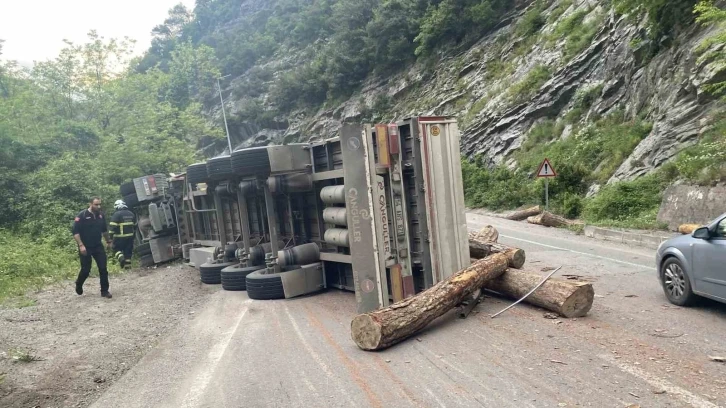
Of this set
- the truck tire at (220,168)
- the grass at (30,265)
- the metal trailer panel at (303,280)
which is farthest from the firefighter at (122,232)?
the metal trailer panel at (303,280)

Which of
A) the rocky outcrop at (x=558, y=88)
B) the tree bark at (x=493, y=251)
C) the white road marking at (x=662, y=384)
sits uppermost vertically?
the rocky outcrop at (x=558, y=88)

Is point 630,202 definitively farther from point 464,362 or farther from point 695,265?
point 464,362

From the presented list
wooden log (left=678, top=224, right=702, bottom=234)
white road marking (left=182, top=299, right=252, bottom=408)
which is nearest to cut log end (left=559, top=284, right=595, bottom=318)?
white road marking (left=182, top=299, right=252, bottom=408)

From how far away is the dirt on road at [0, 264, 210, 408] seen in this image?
5074mm

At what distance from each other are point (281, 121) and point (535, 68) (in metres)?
32.9

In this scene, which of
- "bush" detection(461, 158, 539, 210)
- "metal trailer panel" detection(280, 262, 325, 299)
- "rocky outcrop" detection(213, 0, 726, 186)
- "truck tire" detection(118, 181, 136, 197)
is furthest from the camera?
"bush" detection(461, 158, 539, 210)

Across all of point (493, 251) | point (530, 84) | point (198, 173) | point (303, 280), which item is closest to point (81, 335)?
point (303, 280)

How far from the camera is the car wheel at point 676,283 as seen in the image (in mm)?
6095

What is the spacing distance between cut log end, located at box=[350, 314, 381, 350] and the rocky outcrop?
12503mm

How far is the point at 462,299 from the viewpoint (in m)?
6.22

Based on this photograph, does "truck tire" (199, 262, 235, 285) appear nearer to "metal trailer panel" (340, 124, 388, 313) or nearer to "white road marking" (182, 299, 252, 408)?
"white road marking" (182, 299, 252, 408)

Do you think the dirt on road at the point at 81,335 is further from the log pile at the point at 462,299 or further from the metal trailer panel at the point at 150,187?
the metal trailer panel at the point at 150,187

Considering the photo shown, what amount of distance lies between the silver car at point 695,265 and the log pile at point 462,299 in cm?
122

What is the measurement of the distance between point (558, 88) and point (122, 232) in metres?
20.0
